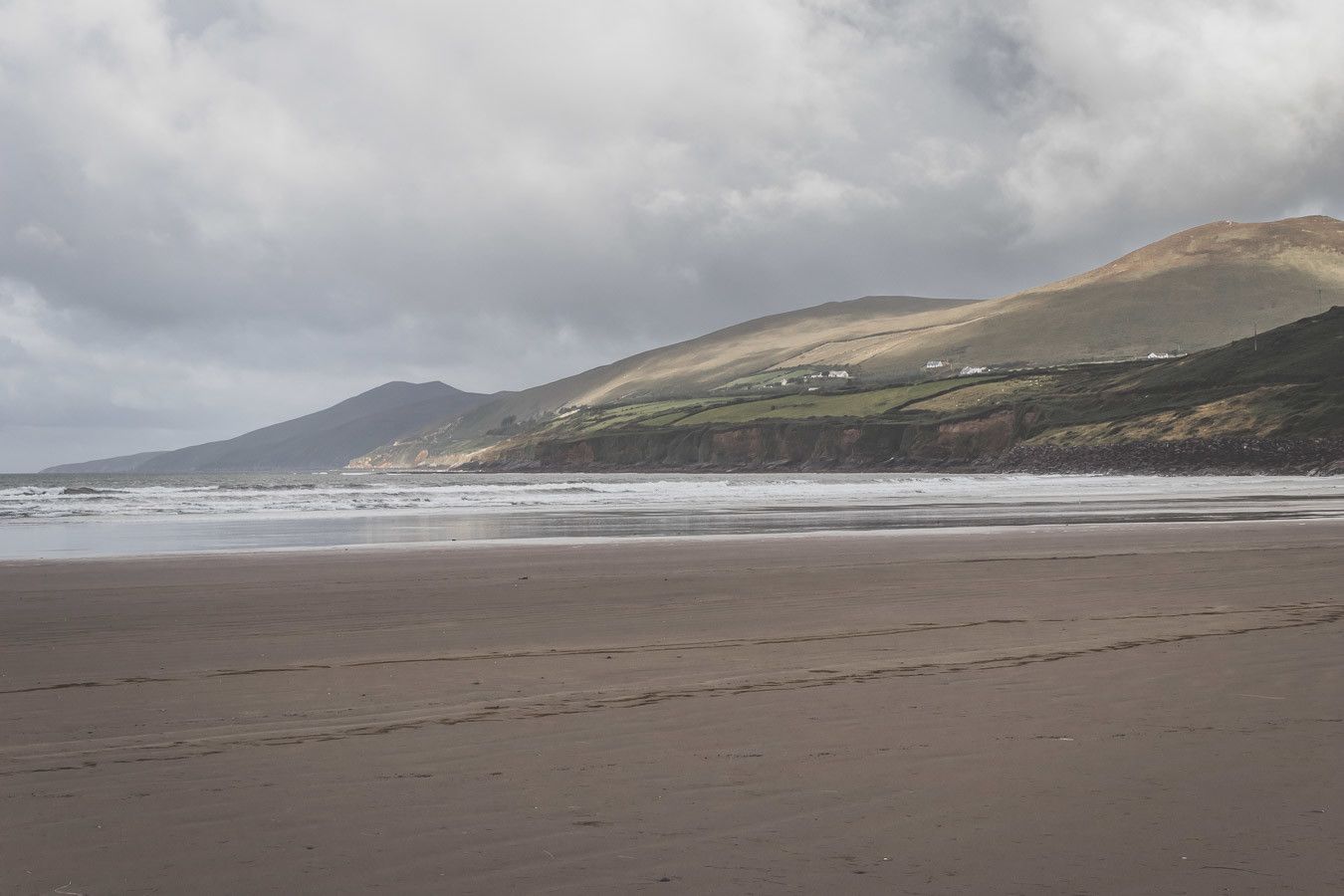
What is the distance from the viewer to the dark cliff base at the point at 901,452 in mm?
68250

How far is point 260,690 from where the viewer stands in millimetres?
7914

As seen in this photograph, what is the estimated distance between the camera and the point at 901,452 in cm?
10550

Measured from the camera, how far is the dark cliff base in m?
68.2

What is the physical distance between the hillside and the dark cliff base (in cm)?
16

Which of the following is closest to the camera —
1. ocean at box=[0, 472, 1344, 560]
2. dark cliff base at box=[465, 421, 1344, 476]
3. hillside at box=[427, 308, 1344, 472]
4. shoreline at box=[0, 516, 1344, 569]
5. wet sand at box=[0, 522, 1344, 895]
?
wet sand at box=[0, 522, 1344, 895]

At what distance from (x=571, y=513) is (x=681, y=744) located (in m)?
29.3

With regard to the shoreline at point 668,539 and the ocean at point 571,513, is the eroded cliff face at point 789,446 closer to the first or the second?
the ocean at point 571,513

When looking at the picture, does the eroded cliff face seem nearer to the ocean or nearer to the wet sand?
the ocean

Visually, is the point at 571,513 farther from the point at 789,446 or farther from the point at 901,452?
the point at 789,446

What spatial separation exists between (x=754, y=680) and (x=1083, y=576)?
882 centimetres

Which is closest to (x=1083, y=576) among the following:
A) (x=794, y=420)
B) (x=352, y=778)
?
(x=352, y=778)

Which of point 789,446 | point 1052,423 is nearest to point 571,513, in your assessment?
point 1052,423

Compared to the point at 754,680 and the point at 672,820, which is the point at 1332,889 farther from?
the point at 754,680

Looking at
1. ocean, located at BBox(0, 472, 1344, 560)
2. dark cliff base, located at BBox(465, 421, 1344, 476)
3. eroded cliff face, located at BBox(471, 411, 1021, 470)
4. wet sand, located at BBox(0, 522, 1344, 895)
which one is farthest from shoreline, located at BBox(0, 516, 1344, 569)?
eroded cliff face, located at BBox(471, 411, 1021, 470)
